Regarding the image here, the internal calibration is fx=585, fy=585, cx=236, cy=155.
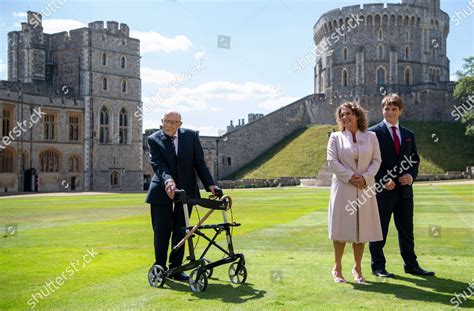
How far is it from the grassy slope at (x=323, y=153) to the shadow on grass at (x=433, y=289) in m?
49.8

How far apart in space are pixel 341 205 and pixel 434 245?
142 inches

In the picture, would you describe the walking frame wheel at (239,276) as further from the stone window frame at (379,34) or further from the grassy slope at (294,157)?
the stone window frame at (379,34)

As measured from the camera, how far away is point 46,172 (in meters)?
52.2

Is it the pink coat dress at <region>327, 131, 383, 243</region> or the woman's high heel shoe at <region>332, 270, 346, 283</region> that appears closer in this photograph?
the woman's high heel shoe at <region>332, 270, 346, 283</region>

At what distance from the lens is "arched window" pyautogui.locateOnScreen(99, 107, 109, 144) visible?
57.4 m

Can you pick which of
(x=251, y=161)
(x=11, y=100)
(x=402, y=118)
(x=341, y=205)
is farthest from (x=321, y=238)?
(x=402, y=118)

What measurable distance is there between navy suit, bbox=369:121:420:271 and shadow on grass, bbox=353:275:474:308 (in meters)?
0.85

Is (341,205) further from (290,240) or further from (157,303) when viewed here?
(290,240)

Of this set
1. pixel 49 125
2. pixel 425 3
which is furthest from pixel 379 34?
pixel 49 125

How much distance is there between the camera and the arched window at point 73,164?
5491 cm

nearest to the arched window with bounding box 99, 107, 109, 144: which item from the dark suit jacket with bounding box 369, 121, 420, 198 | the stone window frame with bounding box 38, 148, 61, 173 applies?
the stone window frame with bounding box 38, 148, 61, 173

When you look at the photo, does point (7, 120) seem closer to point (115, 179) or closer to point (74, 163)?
point (74, 163)

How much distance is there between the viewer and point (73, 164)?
5528 cm

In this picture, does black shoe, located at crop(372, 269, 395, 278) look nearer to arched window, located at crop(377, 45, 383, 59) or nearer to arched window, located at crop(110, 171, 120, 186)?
arched window, located at crop(110, 171, 120, 186)
